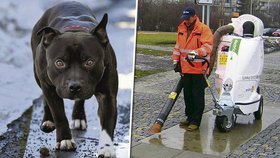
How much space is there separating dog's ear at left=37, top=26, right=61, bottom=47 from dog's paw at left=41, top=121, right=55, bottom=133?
1.79 ft

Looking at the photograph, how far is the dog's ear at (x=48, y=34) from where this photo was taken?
259 centimetres

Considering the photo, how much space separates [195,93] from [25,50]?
3.55m

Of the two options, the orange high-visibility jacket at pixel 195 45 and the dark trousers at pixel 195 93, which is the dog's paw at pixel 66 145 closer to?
the orange high-visibility jacket at pixel 195 45

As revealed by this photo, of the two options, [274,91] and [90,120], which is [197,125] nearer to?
[90,120]

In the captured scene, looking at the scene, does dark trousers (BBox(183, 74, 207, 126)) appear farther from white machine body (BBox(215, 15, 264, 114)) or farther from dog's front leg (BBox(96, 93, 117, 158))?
dog's front leg (BBox(96, 93, 117, 158))

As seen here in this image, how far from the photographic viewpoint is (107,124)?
9.44 feet

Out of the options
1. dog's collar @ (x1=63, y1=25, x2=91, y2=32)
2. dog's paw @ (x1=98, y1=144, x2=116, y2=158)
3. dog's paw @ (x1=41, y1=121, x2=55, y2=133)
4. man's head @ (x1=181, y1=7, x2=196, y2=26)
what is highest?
dog's collar @ (x1=63, y1=25, x2=91, y2=32)

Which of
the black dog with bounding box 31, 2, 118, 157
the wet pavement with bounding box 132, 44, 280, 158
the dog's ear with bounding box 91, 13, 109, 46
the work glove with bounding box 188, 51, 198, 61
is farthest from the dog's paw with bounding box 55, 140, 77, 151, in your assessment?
the work glove with bounding box 188, 51, 198, 61

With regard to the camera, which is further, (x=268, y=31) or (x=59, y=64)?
(x=268, y=31)

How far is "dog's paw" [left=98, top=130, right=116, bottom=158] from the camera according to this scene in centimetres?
289

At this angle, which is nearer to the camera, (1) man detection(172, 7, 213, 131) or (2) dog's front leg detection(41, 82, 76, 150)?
(2) dog's front leg detection(41, 82, 76, 150)

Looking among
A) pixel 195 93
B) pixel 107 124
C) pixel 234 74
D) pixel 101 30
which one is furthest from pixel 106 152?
A: pixel 234 74

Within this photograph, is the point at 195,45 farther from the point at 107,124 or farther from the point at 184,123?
the point at 107,124

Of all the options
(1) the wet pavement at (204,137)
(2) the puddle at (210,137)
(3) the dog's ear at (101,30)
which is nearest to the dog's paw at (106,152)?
(3) the dog's ear at (101,30)
